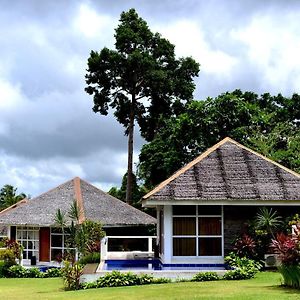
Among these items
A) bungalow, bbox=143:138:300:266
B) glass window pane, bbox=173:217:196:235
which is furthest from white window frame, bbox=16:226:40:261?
glass window pane, bbox=173:217:196:235

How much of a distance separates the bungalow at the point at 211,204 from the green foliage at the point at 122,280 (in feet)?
11.7

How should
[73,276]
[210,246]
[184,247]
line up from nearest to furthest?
[73,276] → [184,247] → [210,246]

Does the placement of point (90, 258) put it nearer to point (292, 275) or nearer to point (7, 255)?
point (7, 255)

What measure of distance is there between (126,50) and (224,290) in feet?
97.2

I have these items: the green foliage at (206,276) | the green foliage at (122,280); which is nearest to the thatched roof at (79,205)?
the green foliage at (122,280)

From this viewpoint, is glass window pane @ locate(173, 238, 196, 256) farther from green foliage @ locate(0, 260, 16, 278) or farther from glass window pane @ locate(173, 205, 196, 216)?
green foliage @ locate(0, 260, 16, 278)

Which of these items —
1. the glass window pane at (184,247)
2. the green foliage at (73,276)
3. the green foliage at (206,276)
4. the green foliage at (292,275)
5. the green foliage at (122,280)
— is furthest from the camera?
the glass window pane at (184,247)

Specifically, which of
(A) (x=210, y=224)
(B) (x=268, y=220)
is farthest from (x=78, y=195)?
(B) (x=268, y=220)

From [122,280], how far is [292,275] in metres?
5.43

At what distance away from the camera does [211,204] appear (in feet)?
72.1

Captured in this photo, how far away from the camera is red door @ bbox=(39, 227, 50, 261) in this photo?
109 feet

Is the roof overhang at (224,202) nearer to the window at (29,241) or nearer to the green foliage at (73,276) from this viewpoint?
the green foliage at (73,276)

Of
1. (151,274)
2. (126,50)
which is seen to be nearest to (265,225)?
(151,274)

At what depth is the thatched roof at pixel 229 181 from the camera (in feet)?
72.1
